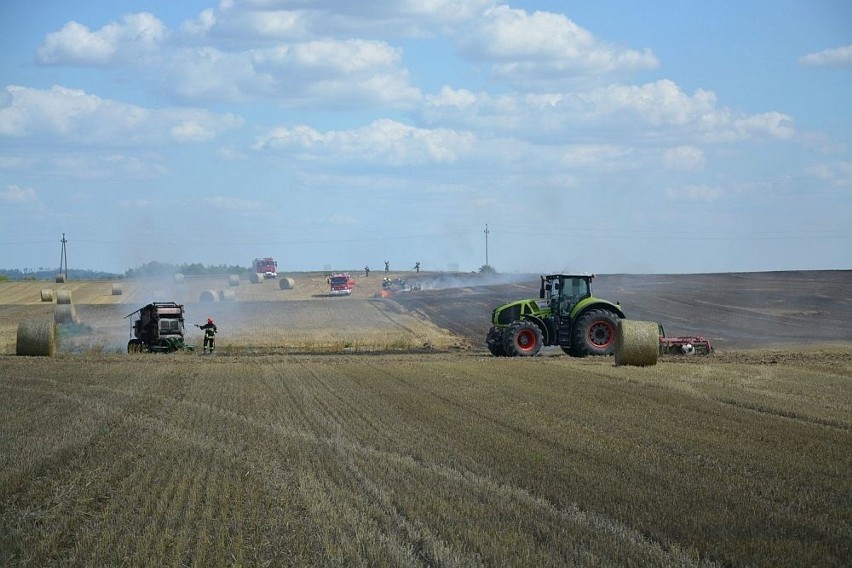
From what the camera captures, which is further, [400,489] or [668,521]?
[400,489]

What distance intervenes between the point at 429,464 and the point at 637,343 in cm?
1360

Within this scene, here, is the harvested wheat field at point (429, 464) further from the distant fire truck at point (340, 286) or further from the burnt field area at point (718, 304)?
the distant fire truck at point (340, 286)

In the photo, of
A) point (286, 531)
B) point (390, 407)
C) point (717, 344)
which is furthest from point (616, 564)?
point (717, 344)

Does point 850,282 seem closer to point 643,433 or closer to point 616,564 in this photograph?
point 643,433

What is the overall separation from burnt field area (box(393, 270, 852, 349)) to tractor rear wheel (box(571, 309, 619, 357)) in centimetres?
729

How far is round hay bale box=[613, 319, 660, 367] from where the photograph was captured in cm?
2466

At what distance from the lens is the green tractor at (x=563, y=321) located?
28.5m

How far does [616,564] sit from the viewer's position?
26.2 ft

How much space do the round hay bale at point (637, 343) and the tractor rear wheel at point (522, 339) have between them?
165 inches

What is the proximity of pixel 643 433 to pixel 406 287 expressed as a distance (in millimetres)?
65870

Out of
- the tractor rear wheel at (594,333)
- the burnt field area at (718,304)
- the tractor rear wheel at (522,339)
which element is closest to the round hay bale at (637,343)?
the tractor rear wheel at (594,333)

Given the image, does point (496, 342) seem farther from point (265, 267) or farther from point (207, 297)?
point (265, 267)

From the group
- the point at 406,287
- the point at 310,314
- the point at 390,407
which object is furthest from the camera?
the point at 406,287

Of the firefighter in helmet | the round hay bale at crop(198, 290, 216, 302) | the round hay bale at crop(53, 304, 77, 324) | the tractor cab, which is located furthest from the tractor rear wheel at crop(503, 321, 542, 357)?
the round hay bale at crop(198, 290, 216, 302)
